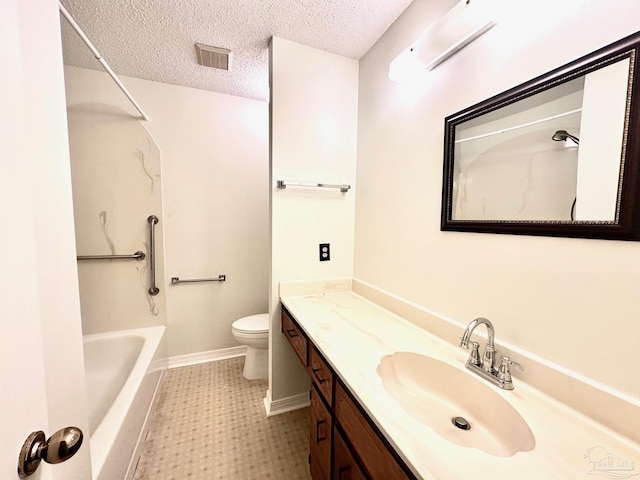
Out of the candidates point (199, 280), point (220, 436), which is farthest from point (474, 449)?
point (199, 280)

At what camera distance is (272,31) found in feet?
5.08

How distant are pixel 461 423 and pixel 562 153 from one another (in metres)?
0.91

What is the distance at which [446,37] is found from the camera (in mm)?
1037

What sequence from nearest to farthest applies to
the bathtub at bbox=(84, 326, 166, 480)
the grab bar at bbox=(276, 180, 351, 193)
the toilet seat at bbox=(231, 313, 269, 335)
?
the bathtub at bbox=(84, 326, 166, 480) → the grab bar at bbox=(276, 180, 351, 193) → the toilet seat at bbox=(231, 313, 269, 335)

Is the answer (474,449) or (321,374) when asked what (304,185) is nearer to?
(321,374)

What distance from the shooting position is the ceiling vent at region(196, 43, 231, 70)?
1.70 metres

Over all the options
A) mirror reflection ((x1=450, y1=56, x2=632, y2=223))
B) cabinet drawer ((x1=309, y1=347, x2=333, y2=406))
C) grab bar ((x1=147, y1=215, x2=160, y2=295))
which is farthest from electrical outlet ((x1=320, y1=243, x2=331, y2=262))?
grab bar ((x1=147, y1=215, x2=160, y2=295))

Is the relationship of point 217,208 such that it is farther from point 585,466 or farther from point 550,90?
point 585,466

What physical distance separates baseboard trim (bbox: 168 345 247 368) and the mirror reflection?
93.2 inches

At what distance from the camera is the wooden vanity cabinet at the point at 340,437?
2.27ft

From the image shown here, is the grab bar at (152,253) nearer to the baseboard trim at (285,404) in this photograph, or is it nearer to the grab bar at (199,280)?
the grab bar at (199,280)

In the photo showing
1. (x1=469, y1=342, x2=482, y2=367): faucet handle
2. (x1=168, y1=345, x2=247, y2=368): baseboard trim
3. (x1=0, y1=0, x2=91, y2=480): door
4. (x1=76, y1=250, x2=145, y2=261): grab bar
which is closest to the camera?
(x1=0, y1=0, x2=91, y2=480): door

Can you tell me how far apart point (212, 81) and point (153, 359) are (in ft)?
7.07

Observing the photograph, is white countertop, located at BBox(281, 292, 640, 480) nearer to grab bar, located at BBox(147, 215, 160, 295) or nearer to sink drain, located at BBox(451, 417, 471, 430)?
sink drain, located at BBox(451, 417, 471, 430)
